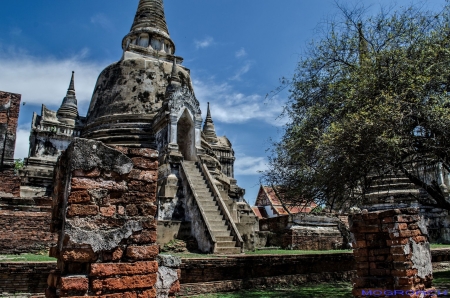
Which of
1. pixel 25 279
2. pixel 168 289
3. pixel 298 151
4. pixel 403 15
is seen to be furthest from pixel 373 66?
pixel 25 279

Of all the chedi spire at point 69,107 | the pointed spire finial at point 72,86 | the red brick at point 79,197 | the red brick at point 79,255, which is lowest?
the red brick at point 79,255

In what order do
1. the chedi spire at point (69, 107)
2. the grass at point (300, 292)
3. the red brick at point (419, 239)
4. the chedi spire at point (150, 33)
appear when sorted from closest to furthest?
1. the red brick at point (419, 239)
2. the grass at point (300, 292)
3. the chedi spire at point (69, 107)
4. the chedi spire at point (150, 33)

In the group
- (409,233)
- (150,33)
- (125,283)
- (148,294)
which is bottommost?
(148,294)

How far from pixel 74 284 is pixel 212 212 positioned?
351 inches

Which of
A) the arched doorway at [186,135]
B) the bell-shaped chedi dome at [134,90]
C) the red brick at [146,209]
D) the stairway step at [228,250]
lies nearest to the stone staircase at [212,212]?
the stairway step at [228,250]

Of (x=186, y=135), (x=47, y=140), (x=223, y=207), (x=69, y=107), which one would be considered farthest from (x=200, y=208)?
(x=69, y=107)

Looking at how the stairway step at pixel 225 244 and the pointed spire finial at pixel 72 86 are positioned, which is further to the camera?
the pointed spire finial at pixel 72 86

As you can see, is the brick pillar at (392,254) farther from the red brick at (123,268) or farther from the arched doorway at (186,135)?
the arched doorway at (186,135)

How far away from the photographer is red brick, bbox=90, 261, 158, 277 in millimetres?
3213

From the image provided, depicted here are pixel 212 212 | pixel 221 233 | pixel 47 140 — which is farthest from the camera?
pixel 47 140

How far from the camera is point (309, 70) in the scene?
9367 millimetres

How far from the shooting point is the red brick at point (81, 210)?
3227mm

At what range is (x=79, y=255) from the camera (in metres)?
3.18

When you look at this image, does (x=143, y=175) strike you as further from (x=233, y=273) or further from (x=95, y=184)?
(x=233, y=273)
